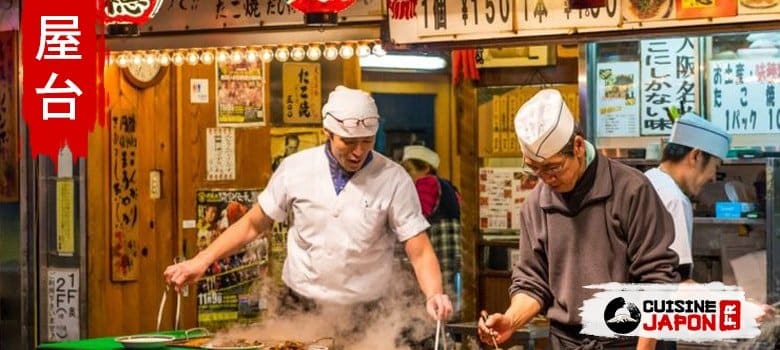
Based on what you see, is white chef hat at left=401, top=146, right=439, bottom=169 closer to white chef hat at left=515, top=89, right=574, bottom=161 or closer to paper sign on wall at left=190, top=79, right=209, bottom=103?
paper sign on wall at left=190, top=79, right=209, bottom=103

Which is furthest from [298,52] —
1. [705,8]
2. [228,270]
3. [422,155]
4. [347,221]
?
[705,8]

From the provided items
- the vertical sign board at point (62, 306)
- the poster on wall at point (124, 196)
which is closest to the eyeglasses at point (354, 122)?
the poster on wall at point (124, 196)

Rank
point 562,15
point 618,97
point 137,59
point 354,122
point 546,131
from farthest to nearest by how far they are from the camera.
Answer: point 137,59
point 618,97
point 562,15
point 354,122
point 546,131

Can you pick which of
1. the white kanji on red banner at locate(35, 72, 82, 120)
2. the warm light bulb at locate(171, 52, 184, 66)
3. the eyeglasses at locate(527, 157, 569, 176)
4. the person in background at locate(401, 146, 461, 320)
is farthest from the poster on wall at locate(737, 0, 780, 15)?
the white kanji on red banner at locate(35, 72, 82, 120)

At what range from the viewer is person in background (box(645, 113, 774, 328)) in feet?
25.5

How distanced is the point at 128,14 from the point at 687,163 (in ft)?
13.9

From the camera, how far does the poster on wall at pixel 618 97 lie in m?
10.7

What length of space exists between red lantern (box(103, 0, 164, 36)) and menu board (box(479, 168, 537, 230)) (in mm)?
3792

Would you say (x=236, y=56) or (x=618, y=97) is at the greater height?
(x=236, y=56)

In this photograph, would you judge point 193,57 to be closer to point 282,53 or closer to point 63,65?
point 282,53

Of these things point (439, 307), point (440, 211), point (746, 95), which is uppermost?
point (746, 95)

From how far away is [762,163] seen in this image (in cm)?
1027

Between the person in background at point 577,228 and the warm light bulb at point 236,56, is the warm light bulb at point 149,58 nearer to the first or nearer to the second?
the warm light bulb at point 236,56

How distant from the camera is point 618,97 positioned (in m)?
10.7
